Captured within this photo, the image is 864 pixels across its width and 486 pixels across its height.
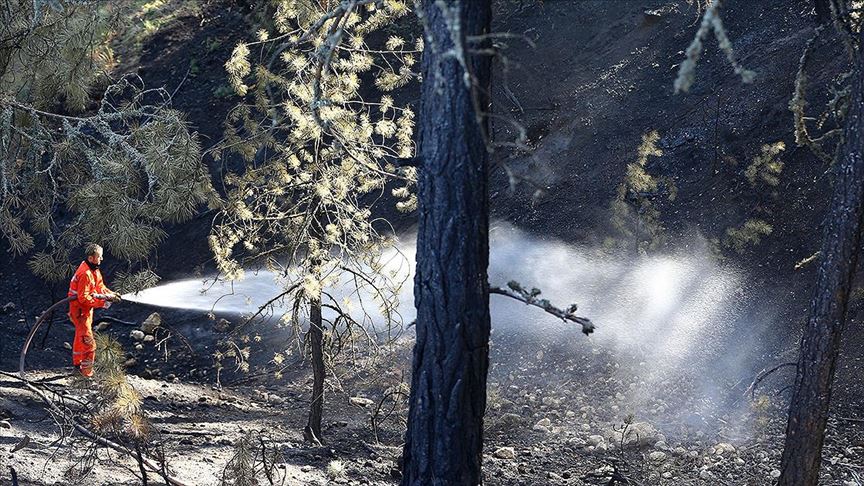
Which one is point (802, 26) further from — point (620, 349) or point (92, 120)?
point (92, 120)

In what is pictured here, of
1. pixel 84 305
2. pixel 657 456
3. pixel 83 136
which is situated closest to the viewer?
pixel 657 456

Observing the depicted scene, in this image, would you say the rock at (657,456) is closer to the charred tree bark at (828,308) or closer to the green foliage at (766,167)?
the charred tree bark at (828,308)

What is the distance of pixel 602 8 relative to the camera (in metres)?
16.6

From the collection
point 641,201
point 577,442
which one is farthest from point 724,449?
point 641,201

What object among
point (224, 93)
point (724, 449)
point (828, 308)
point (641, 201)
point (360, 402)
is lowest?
point (360, 402)

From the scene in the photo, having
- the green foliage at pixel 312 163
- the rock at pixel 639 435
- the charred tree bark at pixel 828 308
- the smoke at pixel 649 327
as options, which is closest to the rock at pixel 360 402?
the smoke at pixel 649 327

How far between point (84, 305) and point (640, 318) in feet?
22.7

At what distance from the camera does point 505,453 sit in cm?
865

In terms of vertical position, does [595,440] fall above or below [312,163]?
below

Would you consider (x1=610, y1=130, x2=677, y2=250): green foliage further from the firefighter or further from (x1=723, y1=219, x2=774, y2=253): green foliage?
the firefighter

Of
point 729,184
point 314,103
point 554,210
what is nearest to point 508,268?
point 554,210

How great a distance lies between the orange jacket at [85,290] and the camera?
31.6 feet

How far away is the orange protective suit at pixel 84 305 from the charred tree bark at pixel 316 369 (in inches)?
112

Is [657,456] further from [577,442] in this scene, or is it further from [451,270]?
[451,270]
